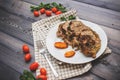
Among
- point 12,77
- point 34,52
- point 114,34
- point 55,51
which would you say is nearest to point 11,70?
point 12,77

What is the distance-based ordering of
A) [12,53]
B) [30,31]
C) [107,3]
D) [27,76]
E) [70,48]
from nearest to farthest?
[27,76] < [70,48] < [12,53] < [30,31] < [107,3]

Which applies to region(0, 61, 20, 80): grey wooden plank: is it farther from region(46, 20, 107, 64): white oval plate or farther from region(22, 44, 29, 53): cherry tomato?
region(46, 20, 107, 64): white oval plate

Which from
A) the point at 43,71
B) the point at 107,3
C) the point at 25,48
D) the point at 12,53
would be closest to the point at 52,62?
the point at 43,71

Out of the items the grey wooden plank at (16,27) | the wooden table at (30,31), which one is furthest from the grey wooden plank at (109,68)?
the grey wooden plank at (16,27)

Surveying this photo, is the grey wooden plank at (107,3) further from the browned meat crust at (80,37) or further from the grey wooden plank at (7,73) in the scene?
the grey wooden plank at (7,73)

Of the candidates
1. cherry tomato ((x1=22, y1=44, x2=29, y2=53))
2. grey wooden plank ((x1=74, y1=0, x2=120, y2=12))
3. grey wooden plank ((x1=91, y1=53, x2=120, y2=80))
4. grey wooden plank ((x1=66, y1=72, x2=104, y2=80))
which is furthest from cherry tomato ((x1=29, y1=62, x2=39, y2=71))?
grey wooden plank ((x1=74, y1=0, x2=120, y2=12))

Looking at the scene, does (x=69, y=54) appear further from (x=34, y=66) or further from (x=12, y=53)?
(x=12, y=53)

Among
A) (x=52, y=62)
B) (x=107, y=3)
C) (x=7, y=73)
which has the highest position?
(x=107, y=3)
